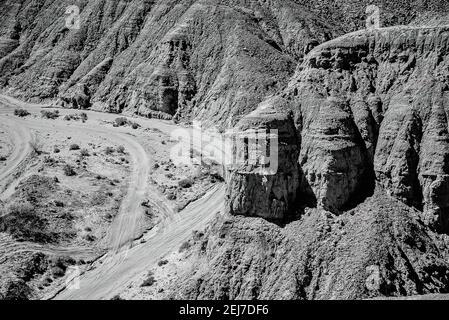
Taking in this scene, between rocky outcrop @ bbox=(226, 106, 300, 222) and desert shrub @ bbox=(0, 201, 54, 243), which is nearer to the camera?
rocky outcrop @ bbox=(226, 106, 300, 222)

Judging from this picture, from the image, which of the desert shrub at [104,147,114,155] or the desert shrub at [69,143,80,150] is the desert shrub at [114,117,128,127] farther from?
the desert shrub at [69,143,80,150]

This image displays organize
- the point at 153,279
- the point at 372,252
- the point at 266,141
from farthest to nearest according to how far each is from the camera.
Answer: the point at 153,279
the point at 266,141
the point at 372,252

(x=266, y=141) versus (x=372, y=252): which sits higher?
(x=266, y=141)

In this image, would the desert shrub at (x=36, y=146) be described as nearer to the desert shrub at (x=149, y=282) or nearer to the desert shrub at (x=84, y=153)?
the desert shrub at (x=84, y=153)

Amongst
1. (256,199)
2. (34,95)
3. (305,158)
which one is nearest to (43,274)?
(256,199)

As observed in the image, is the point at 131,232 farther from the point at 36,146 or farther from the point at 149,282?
the point at 36,146

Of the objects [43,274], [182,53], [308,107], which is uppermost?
[182,53]

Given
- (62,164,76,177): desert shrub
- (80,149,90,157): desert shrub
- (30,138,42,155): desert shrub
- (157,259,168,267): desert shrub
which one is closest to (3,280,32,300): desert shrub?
(157,259,168,267): desert shrub

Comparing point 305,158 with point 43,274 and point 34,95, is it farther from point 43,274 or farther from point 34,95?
point 34,95
